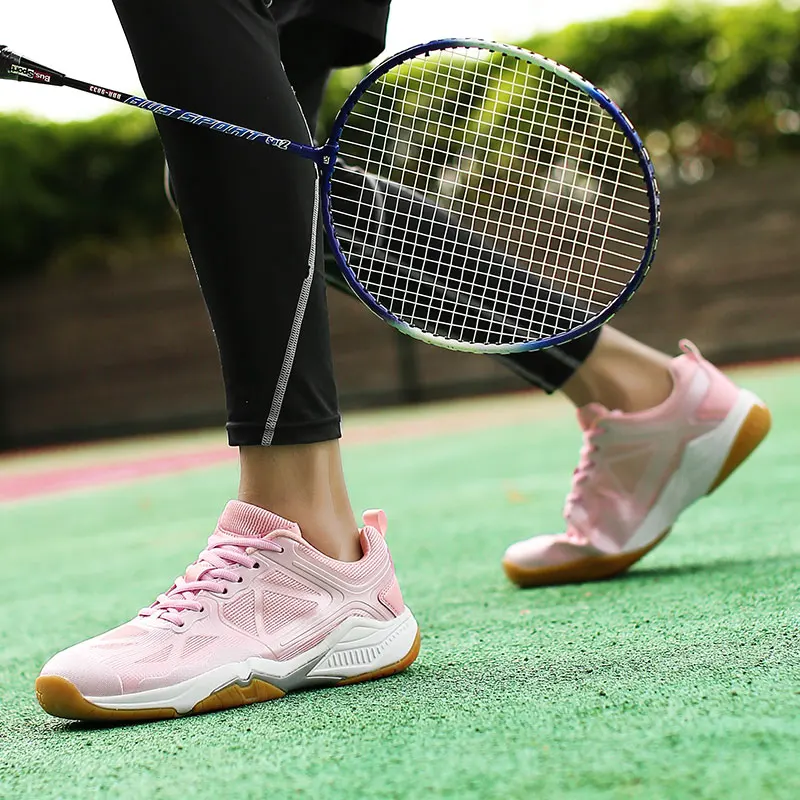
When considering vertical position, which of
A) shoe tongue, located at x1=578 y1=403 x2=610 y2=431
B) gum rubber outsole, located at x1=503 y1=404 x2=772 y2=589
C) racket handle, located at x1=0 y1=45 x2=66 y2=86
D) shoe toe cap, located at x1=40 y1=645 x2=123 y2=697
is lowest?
gum rubber outsole, located at x1=503 y1=404 x2=772 y2=589

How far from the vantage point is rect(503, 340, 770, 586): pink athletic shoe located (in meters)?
1.71

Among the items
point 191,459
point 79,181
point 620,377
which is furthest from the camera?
point 79,181

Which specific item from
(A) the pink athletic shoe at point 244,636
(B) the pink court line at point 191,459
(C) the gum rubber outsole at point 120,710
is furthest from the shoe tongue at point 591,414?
(B) the pink court line at point 191,459

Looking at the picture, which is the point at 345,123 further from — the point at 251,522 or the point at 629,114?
the point at 629,114

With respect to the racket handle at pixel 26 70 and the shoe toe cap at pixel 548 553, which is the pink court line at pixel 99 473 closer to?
the shoe toe cap at pixel 548 553

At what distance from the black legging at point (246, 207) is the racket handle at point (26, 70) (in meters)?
0.10

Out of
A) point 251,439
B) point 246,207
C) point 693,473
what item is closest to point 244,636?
point 251,439

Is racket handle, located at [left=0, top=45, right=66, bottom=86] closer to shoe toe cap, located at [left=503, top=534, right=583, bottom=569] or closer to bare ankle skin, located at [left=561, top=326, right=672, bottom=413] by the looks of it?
bare ankle skin, located at [left=561, top=326, right=672, bottom=413]

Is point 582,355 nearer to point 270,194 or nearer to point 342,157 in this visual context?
point 342,157

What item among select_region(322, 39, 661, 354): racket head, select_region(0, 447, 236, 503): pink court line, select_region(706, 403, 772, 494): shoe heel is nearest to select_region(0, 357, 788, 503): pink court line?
select_region(0, 447, 236, 503): pink court line

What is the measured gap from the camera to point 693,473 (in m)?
1.72

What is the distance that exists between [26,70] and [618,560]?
996mm

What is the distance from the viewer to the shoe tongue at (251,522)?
1.21m

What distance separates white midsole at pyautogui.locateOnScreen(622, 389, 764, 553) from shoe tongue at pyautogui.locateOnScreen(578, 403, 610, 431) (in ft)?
0.41
